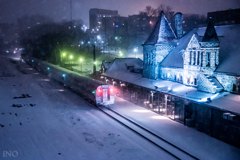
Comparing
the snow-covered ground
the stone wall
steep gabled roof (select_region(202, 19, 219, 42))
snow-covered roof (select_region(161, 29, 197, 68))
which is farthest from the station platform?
steep gabled roof (select_region(202, 19, 219, 42))

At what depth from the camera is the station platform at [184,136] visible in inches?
589

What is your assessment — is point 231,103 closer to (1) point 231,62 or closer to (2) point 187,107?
(2) point 187,107

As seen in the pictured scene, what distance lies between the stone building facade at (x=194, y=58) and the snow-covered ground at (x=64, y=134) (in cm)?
972

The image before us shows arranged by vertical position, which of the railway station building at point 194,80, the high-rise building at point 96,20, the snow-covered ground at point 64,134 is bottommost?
the snow-covered ground at point 64,134

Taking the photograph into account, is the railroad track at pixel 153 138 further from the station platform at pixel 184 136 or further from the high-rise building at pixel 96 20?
the high-rise building at pixel 96 20

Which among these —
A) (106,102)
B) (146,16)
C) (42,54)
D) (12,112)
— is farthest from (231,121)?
(42,54)

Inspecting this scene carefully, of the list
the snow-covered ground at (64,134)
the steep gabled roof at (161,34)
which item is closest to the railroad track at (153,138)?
the snow-covered ground at (64,134)

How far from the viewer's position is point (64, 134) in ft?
63.1

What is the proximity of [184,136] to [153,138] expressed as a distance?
8.51 ft

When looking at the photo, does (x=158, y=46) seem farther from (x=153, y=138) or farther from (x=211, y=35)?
(x=153, y=138)

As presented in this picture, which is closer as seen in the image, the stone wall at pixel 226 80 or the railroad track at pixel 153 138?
the railroad track at pixel 153 138

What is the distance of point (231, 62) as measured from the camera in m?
20.8

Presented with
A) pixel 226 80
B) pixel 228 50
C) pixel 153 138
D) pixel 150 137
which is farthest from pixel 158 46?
pixel 153 138

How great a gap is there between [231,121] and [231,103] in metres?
2.15
